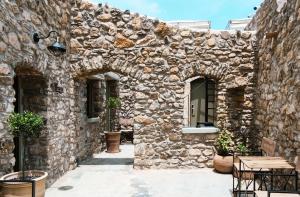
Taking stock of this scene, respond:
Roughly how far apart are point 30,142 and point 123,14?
328cm

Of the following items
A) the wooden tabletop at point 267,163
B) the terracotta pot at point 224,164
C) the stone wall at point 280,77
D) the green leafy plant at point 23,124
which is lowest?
the terracotta pot at point 224,164

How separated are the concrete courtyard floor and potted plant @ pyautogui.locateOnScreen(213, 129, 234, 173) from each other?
174 mm

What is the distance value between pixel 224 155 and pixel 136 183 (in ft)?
6.56

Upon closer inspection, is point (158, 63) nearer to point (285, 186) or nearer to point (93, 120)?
point (93, 120)

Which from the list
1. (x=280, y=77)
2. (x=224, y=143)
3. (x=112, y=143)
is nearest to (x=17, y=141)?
(x=224, y=143)

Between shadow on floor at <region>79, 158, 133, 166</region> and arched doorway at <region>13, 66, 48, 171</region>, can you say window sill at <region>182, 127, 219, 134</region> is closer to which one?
shadow on floor at <region>79, 158, 133, 166</region>

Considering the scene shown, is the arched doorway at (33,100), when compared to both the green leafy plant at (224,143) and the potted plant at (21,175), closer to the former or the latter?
the potted plant at (21,175)

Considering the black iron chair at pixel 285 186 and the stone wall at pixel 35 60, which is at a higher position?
the stone wall at pixel 35 60

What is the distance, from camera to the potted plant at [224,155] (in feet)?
21.9

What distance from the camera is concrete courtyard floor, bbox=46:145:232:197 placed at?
5.39m

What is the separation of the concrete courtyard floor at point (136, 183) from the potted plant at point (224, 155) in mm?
174

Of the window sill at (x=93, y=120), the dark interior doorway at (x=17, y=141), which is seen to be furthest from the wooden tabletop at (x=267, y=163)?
the window sill at (x=93, y=120)

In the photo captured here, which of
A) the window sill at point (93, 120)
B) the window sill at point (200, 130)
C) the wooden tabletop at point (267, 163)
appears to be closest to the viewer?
the wooden tabletop at point (267, 163)

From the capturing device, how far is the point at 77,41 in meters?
7.02
